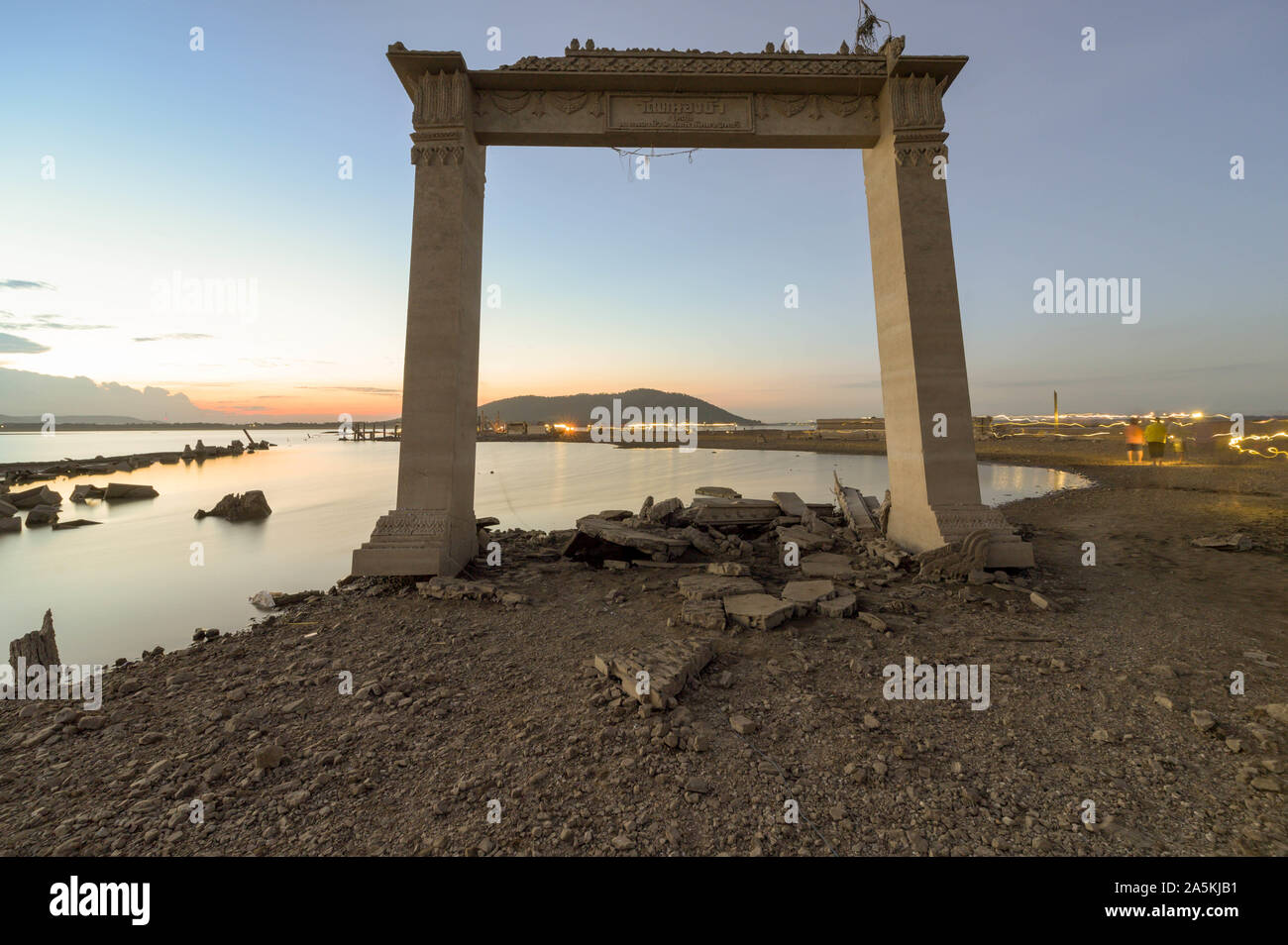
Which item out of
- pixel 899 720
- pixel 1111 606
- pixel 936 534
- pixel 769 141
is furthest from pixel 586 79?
pixel 1111 606

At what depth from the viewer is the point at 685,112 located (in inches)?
293

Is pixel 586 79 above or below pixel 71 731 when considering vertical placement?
above

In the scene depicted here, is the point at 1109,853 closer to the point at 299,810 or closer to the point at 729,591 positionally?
the point at 729,591

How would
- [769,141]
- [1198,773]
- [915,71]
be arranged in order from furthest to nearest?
1. [769,141]
2. [915,71]
3. [1198,773]

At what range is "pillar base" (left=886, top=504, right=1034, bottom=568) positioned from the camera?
248 inches

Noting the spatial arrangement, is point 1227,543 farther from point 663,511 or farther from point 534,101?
A: point 534,101

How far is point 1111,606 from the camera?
5188mm

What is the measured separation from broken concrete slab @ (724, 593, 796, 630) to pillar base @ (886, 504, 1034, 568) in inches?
116

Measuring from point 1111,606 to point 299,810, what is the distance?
23.7 ft

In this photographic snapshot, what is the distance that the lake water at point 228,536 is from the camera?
639 cm

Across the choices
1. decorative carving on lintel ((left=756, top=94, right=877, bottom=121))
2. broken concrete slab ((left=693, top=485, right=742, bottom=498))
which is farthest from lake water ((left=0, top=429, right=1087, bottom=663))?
decorative carving on lintel ((left=756, top=94, right=877, bottom=121))

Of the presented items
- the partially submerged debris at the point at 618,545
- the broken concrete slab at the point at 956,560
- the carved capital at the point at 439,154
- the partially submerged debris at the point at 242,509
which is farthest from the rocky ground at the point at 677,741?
the partially submerged debris at the point at 242,509

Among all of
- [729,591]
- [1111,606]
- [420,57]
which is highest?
[420,57]

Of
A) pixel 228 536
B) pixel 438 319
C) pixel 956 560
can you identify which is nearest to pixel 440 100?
pixel 438 319
